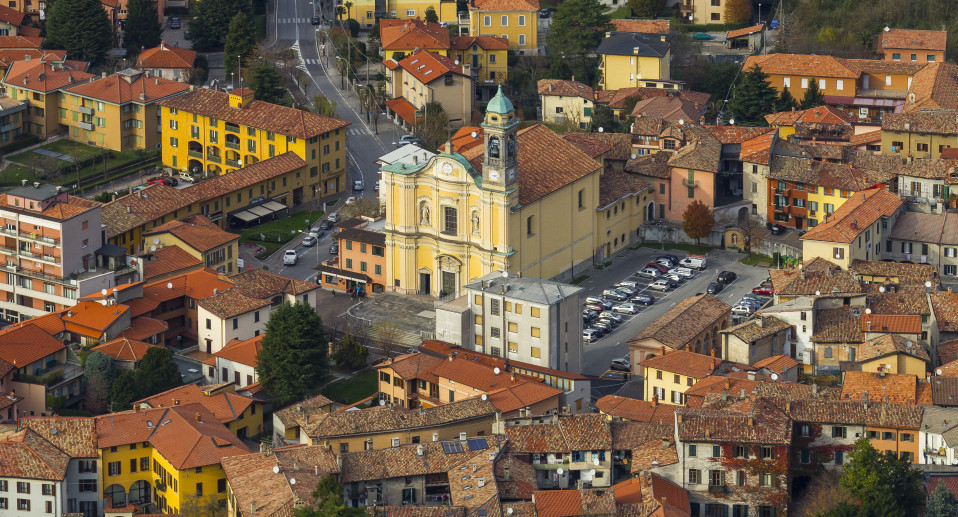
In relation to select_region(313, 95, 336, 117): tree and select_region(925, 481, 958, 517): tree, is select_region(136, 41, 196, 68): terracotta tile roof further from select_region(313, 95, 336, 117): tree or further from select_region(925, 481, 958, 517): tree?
select_region(925, 481, 958, 517): tree

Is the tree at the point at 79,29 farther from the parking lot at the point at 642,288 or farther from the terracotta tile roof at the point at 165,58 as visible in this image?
the parking lot at the point at 642,288

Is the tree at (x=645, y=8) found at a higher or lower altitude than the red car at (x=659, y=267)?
higher

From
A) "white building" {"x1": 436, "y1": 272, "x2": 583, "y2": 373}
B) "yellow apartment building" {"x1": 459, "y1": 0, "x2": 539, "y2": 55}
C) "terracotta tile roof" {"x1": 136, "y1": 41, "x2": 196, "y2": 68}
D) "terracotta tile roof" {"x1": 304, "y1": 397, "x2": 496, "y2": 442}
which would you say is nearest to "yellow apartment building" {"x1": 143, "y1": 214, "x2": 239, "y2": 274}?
"white building" {"x1": 436, "y1": 272, "x2": 583, "y2": 373}

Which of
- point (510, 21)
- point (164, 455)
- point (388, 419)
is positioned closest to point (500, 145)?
point (388, 419)

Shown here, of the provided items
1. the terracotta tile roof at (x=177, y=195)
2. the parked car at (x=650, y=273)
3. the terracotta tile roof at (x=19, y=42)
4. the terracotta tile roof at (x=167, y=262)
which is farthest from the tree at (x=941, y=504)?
the terracotta tile roof at (x=19, y=42)

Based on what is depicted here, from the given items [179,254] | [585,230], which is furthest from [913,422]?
[179,254]

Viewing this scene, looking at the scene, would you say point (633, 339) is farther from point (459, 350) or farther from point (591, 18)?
point (591, 18)
